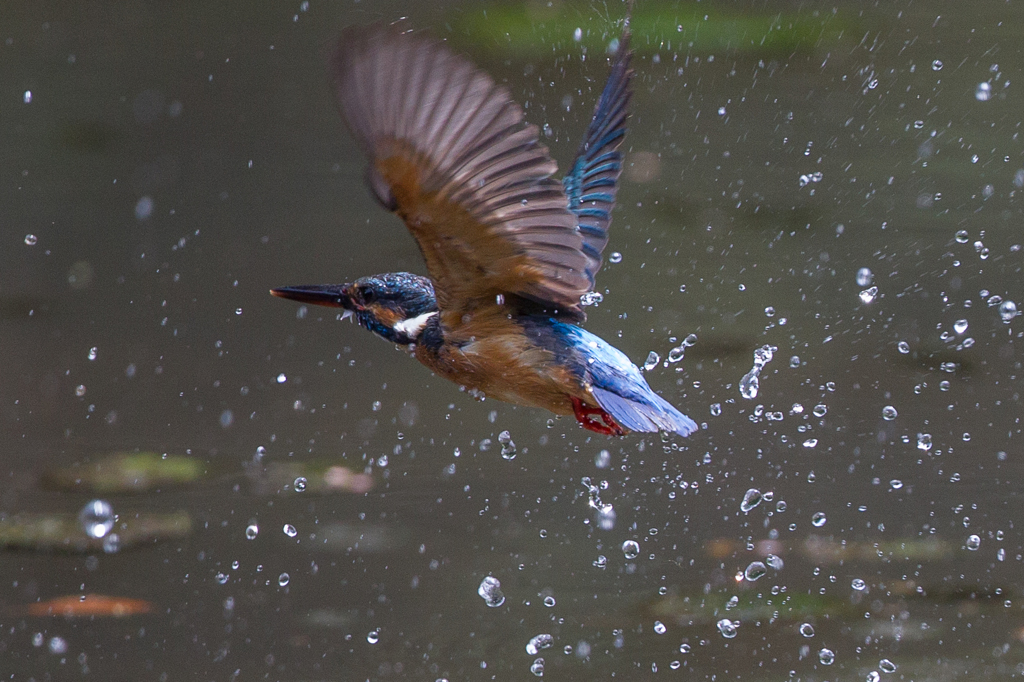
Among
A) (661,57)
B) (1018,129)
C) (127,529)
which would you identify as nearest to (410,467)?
(127,529)

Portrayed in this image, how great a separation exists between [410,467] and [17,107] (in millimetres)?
1078

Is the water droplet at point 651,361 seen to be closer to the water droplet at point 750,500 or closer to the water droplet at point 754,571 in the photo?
the water droplet at point 750,500

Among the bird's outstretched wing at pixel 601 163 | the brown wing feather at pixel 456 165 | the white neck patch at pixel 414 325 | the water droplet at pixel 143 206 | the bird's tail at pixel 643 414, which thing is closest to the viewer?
the brown wing feather at pixel 456 165

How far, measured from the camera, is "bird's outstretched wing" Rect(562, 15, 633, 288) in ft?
6.17

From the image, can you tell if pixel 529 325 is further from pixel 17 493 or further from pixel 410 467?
pixel 17 493

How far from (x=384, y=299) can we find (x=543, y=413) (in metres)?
0.70

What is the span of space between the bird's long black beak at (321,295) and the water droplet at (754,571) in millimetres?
1150

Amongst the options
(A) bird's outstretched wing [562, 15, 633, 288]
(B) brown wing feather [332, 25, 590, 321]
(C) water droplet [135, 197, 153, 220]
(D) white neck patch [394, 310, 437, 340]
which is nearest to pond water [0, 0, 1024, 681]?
(C) water droplet [135, 197, 153, 220]

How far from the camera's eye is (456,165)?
138cm

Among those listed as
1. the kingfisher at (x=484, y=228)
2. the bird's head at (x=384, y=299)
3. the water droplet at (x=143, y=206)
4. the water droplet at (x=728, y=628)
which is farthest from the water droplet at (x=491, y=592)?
the water droplet at (x=143, y=206)

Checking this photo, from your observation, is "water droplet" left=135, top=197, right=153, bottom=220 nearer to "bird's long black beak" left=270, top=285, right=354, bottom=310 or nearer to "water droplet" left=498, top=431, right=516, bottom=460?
"bird's long black beak" left=270, top=285, right=354, bottom=310

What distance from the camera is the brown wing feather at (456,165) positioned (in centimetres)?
128

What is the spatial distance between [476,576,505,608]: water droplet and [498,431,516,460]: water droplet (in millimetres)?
262

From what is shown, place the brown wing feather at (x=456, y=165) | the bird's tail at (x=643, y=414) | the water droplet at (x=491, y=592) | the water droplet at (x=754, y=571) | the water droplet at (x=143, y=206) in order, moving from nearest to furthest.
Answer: the brown wing feather at (x=456, y=165)
the bird's tail at (x=643, y=414)
the water droplet at (x=143, y=206)
the water droplet at (x=491, y=592)
the water droplet at (x=754, y=571)
